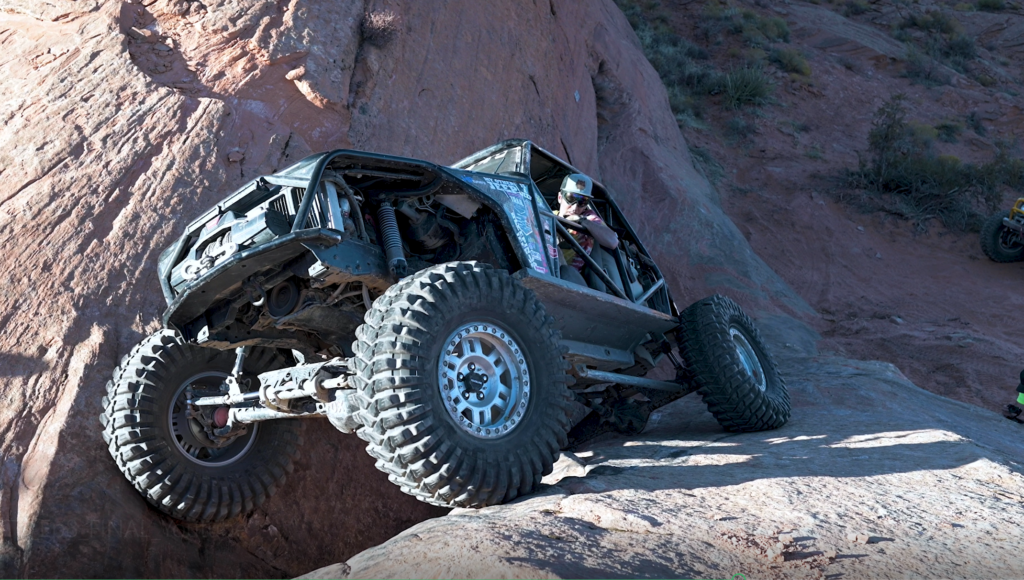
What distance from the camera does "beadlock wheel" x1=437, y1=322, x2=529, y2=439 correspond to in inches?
157

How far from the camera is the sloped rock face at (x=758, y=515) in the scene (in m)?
3.14

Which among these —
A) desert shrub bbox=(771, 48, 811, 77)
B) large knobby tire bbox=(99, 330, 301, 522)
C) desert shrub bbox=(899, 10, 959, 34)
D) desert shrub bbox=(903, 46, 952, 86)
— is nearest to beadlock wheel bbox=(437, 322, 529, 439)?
large knobby tire bbox=(99, 330, 301, 522)

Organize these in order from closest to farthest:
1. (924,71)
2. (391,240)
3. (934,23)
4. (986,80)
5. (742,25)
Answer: (391,240) → (742,25) → (924,71) → (986,80) → (934,23)

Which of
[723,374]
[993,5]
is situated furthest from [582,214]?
[993,5]

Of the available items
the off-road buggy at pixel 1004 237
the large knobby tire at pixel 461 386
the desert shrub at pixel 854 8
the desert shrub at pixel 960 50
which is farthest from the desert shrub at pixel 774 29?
the large knobby tire at pixel 461 386

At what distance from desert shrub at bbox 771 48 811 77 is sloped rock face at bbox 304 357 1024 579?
56.0 ft

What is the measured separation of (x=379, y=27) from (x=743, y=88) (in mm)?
13190

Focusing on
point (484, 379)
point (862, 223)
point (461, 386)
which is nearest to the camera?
point (461, 386)

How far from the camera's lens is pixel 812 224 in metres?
16.0

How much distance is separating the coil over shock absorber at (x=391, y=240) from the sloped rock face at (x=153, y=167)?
242 cm

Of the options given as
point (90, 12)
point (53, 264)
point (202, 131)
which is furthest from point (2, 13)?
point (53, 264)

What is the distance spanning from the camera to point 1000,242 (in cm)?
1577

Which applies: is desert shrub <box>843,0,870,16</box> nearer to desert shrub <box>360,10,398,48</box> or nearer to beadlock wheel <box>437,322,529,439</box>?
desert shrub <box>360,10,398,48</box>

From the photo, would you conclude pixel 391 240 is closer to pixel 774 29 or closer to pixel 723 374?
pixel 723 374
